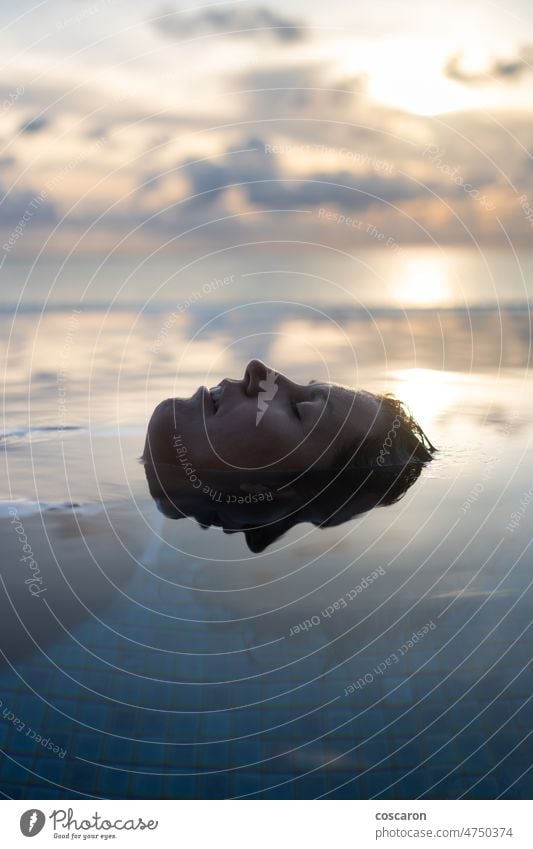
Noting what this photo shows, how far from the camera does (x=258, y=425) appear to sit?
296 inches

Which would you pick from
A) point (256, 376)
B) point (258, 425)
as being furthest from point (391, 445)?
point (256, 376)

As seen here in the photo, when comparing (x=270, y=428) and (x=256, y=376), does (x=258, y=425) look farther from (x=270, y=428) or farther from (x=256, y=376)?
(x=256, y=376)

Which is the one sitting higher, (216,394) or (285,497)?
(216,394)

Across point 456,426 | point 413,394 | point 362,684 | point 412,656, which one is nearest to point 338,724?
point 362,684

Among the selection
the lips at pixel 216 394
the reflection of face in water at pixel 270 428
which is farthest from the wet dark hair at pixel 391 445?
the lips at pixel 216 394

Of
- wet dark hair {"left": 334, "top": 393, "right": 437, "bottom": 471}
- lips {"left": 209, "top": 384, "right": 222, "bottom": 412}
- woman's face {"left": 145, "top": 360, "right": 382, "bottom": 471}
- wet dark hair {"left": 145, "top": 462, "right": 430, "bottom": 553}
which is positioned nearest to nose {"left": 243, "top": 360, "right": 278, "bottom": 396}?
woman's face {"left": 145, "top": 360, "right": 382, "bottom": 471}

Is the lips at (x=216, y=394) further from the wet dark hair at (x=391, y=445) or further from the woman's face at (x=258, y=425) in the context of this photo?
the wet dark hair at (x=391, y=445)

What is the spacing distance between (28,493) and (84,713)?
138 inches

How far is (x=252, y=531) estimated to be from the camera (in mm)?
6227

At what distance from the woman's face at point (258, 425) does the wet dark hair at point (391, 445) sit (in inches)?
3.7

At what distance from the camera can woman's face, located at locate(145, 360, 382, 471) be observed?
24.9 feet

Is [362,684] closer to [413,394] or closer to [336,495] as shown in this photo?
[336,495]

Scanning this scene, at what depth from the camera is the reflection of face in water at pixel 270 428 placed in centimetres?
759

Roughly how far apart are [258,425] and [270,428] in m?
0.10
